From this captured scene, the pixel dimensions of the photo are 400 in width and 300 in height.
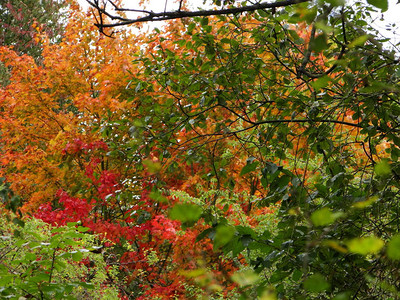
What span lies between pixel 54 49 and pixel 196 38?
5600 millimetres

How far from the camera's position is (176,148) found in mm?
2646

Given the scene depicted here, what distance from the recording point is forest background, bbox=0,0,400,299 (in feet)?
7.88

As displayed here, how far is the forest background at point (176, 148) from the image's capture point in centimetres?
240

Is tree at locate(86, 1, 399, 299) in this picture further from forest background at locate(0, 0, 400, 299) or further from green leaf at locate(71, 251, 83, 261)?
green leaf at locate(71, 251, 83, 261)

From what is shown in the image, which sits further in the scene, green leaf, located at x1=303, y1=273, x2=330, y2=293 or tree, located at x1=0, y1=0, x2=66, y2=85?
tree, located at x1=0, y1=0, x2=66, y2=85

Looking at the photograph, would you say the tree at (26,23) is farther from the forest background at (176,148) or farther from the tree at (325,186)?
the tree at (325,186)

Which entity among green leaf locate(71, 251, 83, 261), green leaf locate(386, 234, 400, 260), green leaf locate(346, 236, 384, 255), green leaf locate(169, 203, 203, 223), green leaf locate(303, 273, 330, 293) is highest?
green leaf locate(169, 203, 203, 223)

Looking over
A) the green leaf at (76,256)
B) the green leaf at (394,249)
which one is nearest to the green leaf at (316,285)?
the green leaf at (394,249)

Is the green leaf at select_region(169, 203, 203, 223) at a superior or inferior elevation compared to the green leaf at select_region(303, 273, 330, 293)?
superior

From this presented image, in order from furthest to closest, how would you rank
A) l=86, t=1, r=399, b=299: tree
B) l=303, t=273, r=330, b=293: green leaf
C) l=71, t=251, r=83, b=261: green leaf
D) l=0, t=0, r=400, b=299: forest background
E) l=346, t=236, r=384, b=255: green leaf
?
l=71, t=251, r=83, b=261: green leaf
l=0, t=0, r=400, b=299: forest background
l=86, t=1, r=399, b=299: tree
l=303, t=273, r=330, b=293: green leaf
l=346, t=236, r=384, b=255: green leaf

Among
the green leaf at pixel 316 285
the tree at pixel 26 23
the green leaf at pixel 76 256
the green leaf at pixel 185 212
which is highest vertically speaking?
the tree at pixel 26 23

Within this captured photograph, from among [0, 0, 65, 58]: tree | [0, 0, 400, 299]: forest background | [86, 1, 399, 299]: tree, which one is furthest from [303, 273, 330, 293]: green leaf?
[0, 0, 65, 58]: tree

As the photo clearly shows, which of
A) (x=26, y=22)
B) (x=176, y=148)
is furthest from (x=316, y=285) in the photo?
(x=26, y=22)

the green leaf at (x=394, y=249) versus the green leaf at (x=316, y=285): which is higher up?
the green leaf at (x=394, y=249)
